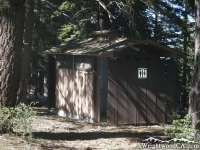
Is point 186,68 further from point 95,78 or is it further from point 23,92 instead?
point 23,92

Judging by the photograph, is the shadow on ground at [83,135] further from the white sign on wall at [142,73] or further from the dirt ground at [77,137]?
the white sign on wall at [142,73]

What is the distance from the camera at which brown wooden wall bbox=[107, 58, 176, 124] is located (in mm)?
12266

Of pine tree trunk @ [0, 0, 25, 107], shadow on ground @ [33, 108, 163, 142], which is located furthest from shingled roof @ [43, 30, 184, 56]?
pine tree trunk @ [0, 0, 25, 107]

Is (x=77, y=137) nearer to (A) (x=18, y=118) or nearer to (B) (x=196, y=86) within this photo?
(A) (x=18, y=118)

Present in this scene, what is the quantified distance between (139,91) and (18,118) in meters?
5.97

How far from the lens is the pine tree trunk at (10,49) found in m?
7.98

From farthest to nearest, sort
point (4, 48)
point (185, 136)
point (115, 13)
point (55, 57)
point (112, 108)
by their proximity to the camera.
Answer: point (115, 13) → point (55, 57) → point (112, 108) → point (4, 48) → point (185, 136)

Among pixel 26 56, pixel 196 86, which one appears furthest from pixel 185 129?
pixel 26 56

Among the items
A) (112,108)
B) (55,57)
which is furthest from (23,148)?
(55,57)

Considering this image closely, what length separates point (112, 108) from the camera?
40.3ft

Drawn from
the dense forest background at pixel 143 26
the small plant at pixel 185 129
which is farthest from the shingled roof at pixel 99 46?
the small plant at pixel 185 129

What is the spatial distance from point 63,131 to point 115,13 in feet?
29.9

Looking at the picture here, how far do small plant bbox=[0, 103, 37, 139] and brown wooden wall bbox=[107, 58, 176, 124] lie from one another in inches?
190

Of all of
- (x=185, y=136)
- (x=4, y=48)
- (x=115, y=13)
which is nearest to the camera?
(x=185, y=136)
